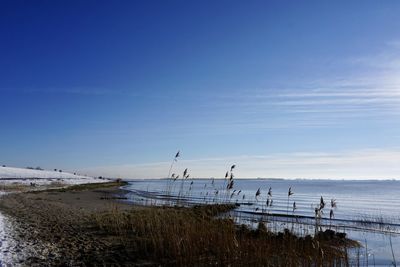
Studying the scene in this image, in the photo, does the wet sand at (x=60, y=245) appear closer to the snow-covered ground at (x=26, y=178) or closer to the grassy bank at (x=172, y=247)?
the grassy bank at (x=172, y=247)

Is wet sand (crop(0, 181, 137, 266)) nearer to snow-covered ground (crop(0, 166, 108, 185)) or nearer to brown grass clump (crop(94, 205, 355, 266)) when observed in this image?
brown grass clump (crop(94, 205, 355, 266))

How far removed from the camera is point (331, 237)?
49.4 feet

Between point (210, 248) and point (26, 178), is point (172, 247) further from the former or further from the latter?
point (26, 178)

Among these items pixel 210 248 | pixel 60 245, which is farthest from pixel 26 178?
pixel 210 248

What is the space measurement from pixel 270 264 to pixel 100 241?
5.99m

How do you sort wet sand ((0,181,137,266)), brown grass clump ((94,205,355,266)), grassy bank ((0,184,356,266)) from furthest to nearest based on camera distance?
wet sand ((0,181,137,266))
grassy bank ((0,184,356,266))
brown grass clump ((94,205,355,266))

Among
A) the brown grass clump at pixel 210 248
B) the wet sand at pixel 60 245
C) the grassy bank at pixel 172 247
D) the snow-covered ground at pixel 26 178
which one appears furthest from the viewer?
the snow-covered ground at pixel 26 178

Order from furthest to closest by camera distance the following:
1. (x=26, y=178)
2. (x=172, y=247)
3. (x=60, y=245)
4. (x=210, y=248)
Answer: (x=26, y=178) → (x=60, y=245) → (x=172, y=247) → (x=210, y=248)

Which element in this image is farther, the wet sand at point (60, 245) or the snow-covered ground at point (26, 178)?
the snow-covered ground at point (26, 178)

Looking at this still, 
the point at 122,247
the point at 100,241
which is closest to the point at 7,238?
the point at 100,241

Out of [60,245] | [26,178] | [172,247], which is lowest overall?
[60,245]

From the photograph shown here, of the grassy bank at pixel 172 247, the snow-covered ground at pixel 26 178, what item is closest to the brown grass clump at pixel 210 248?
the grassy bank at pixel 172 247

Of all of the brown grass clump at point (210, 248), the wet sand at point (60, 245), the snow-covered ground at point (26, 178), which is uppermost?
the snow-covered ground at point (26, 178)

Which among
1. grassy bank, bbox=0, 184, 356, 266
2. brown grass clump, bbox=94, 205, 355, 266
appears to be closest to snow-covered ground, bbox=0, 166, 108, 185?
grassy bank, bbox=0, 184, 356, 266
